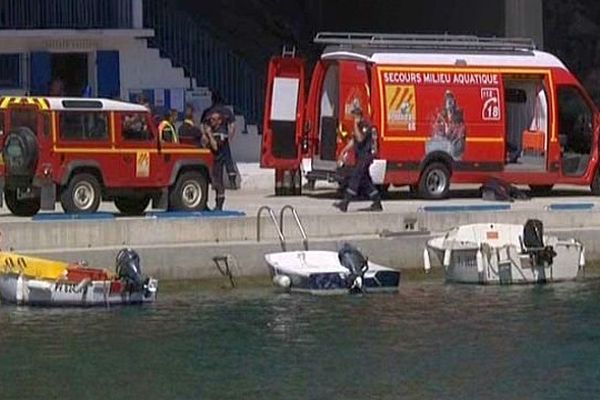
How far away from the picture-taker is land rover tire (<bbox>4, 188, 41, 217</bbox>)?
100 ft

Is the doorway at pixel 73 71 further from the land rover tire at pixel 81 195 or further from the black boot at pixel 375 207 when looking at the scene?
the land rover tire at pixel 81 195

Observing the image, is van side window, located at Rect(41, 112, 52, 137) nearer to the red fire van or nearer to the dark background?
the red fire van

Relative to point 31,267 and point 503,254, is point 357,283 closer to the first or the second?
point 503,254

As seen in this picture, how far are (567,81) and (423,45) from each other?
258 centimetres

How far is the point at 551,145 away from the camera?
35.6 meters

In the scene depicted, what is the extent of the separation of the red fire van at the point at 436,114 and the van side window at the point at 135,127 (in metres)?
4.26

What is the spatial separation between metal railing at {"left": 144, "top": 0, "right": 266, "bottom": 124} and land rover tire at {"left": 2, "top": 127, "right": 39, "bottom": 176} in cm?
1247

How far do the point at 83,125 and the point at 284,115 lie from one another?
19.0ft

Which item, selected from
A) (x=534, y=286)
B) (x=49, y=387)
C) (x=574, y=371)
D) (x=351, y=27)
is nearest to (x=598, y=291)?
(x=534, y=286)

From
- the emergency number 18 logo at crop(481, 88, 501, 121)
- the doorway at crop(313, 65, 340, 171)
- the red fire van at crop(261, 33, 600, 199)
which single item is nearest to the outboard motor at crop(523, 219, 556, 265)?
the red fire van at crop(261, 33, 600, 199)

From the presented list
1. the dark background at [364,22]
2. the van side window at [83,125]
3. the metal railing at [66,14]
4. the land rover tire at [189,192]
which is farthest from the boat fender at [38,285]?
the dark background at [364,22]

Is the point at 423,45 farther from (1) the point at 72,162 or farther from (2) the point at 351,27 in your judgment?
(2) the point at 351,27

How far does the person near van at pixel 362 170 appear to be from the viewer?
3172cm

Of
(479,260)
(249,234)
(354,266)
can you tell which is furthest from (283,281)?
(479,260)
